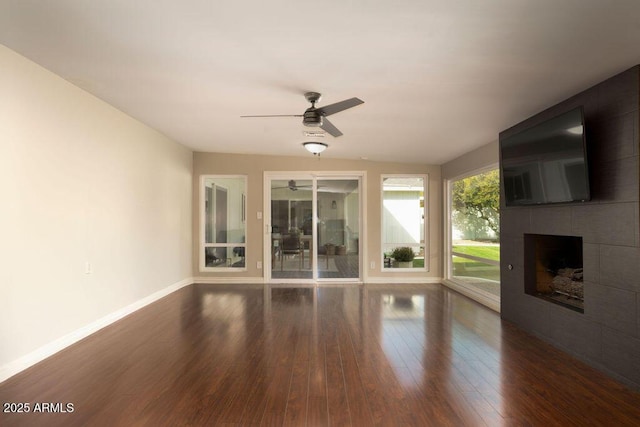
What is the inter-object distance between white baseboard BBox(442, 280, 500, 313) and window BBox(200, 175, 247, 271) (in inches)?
154

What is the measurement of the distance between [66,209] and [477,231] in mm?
5336

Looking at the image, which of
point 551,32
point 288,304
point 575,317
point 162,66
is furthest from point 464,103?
point 288,304

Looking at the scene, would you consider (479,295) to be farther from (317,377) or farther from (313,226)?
(317,377)

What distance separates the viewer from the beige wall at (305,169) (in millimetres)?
6922

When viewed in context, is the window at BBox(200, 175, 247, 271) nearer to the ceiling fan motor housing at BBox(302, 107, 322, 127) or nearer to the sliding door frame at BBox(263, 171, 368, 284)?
the sliding door frame at BBox(263, 171, 368, 284)

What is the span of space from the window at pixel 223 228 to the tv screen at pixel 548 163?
468 centimetres

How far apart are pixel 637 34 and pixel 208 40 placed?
2.69 meters

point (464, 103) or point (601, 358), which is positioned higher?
point (464, 103)

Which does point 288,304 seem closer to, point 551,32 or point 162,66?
point 162,66

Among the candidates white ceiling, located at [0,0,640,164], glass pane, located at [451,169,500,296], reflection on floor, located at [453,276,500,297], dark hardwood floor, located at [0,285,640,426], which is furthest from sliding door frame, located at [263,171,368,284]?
white ceiling, located at [0,0,640,164]

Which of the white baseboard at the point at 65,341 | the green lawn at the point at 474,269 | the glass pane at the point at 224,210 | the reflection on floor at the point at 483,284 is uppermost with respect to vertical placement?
the glass pane at the point at 224,210

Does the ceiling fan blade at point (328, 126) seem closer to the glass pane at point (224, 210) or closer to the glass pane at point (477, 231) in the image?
the glass pane at point (477, 231)

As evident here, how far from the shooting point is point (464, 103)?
11.5ft

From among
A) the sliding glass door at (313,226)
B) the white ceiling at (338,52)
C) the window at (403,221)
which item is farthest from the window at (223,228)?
the white ceiling at (338,52)
